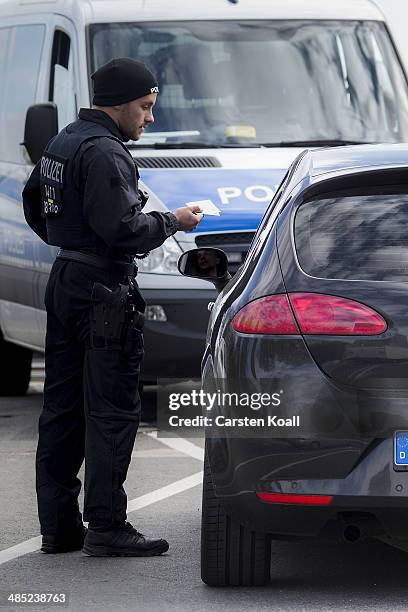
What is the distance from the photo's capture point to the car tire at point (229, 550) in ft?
18.3

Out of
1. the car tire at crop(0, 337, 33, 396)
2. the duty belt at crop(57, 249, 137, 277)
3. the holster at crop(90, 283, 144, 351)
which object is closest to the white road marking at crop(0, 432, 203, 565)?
the holster at crop(90, 283, 144, 351)

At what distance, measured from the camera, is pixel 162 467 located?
8688mm

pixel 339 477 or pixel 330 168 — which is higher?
pixel 330 168

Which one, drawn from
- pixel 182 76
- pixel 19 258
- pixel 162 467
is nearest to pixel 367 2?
pixel 182 76

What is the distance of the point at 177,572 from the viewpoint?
6012mm

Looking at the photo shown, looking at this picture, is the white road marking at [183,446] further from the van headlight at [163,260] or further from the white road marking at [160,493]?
the van headlight at [163,260]

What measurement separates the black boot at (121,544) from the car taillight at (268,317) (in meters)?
1.31

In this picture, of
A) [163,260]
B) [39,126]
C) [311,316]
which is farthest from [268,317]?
[39,126]

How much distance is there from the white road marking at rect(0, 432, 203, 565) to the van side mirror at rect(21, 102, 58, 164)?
1849mm

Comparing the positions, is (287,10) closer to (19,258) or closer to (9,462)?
(19,258)

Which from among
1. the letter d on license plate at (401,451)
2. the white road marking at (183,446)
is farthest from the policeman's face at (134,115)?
the white road marking at (183,446)

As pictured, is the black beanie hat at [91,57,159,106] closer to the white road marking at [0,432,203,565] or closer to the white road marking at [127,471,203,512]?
the white road marking at [0,432,203,565]

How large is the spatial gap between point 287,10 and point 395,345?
6.27m

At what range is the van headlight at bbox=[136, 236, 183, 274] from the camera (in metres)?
9.88
